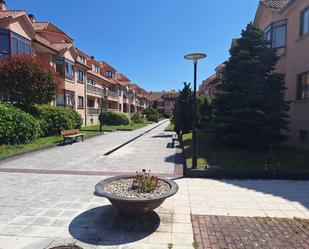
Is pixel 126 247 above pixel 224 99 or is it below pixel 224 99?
below

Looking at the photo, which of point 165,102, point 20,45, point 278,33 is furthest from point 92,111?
point 165,102

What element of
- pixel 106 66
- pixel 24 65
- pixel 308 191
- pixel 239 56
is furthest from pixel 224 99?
pixel 106 66

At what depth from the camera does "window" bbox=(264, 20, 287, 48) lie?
13891 mm

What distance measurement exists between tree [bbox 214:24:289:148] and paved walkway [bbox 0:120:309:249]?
13.0ft

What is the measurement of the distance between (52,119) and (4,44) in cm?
676

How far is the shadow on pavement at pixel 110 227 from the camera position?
12.4ft

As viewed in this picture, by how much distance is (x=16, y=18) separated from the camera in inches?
719

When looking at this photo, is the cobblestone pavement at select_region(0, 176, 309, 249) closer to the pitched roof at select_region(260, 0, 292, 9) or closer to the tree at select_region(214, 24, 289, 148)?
the tree at select_region(214, 24, 289, 148)

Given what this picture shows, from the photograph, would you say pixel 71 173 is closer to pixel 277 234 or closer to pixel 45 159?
pixel 45 159

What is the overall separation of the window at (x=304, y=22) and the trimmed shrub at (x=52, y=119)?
52.6 ft

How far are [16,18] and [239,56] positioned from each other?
16979 millimetres

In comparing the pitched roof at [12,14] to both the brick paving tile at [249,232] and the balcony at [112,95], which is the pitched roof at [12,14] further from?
the balcony at [112,95]

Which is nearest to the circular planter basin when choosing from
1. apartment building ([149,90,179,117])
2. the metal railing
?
the metal railing

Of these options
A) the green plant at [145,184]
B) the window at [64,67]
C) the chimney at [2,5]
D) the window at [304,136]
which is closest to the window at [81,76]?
the window at [64,67]
